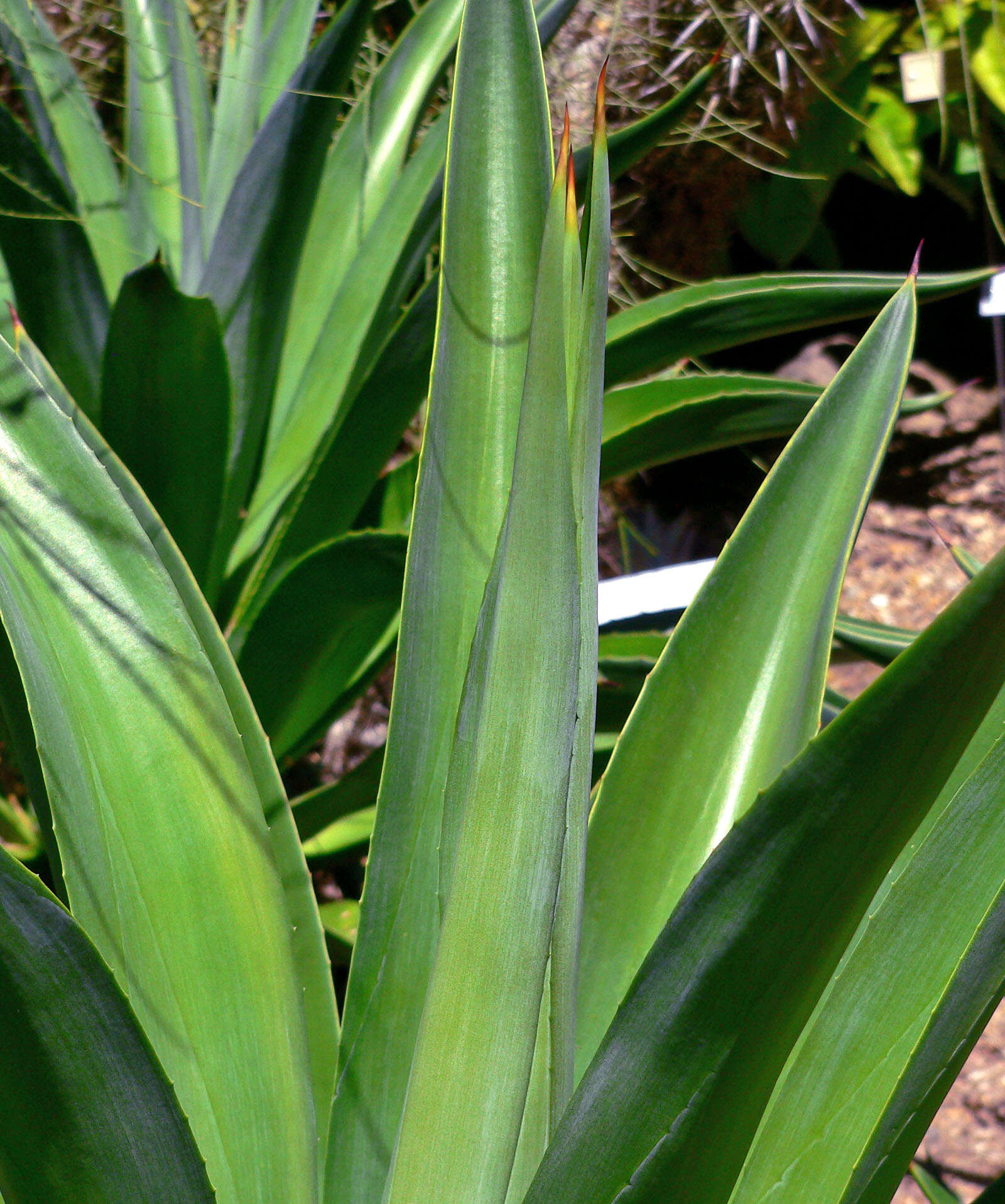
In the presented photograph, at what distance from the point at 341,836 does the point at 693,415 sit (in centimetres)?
46

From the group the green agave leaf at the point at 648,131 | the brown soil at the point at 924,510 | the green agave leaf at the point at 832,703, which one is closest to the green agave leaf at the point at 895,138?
the brown soil at the point at 924,510

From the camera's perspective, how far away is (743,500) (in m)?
1.86

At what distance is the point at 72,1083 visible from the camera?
0.93 feet

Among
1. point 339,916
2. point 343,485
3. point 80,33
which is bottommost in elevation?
point 339,916

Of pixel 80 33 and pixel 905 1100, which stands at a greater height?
pixel 80 33

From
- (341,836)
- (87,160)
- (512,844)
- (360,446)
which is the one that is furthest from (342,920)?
(87,160)

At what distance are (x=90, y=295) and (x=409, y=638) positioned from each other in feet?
1.61

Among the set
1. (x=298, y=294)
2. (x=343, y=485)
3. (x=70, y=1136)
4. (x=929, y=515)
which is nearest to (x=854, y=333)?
(x=929, y=515)

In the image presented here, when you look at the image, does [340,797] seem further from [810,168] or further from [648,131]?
[810,168]

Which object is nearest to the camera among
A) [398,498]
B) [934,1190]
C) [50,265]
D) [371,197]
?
[934,1190]

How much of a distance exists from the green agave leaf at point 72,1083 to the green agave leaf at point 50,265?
0.55m

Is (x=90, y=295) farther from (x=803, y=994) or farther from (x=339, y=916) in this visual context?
(x=803, y=994)

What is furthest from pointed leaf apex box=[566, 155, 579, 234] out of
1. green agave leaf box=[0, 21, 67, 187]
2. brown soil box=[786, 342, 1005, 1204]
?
brown soil box=[786, 342, 1005, 1204]

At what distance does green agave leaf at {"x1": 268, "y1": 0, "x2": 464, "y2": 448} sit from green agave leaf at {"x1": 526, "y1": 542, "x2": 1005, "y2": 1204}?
0.72m
